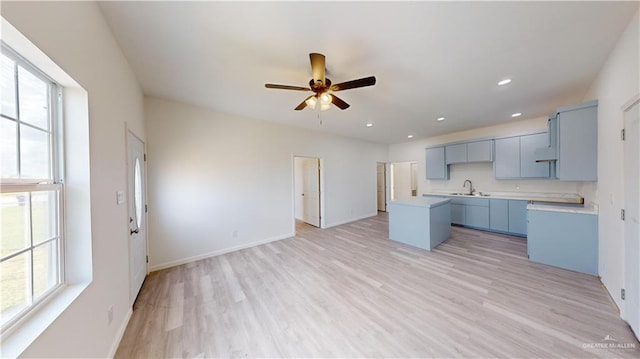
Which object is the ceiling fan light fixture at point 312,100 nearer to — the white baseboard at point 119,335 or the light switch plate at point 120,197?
the light switch plate at point 120,197

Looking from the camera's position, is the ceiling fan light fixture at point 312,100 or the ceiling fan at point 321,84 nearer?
the ceiling fan at point 321,84

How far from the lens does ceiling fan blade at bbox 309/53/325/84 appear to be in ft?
6.10

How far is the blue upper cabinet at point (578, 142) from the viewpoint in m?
2.54

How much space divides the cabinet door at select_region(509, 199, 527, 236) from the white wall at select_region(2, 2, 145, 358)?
6461mm

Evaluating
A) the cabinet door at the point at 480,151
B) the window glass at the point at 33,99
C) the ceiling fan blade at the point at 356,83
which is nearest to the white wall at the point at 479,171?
the cabinet door at the point at 480,151

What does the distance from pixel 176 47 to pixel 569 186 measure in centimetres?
713

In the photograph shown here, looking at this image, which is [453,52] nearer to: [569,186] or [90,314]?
[90,314]

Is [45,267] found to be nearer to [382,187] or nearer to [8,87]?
[8,87]

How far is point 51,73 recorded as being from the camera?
1114mm

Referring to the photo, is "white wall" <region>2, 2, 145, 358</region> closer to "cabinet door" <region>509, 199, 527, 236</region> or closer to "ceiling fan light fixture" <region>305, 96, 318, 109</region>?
"ceiling fan light fixture" <region>305, 96, 318, 109</region>

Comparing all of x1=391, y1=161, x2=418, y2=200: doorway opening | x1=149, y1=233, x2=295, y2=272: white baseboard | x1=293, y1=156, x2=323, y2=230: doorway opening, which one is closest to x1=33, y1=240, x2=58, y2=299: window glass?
x1=149, y1=233, x2=295, y2=272: white baseboard

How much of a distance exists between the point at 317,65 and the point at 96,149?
1896mm

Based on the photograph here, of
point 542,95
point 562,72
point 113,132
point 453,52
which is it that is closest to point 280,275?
point 113,132

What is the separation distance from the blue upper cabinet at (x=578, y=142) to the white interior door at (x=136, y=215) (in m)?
5.49
